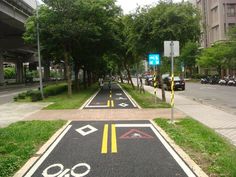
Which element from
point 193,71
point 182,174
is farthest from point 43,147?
point 193,71

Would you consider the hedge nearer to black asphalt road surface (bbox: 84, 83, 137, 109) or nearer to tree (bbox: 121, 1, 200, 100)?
black asphalt road surface (bbox: 84, 83, 137, 109)

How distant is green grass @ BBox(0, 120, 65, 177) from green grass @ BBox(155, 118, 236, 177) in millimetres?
3562

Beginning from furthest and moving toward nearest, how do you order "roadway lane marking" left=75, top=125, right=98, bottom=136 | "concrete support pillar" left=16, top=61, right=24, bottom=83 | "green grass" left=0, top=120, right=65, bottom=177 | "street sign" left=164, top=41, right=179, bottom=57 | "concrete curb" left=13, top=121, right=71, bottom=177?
"concrete support pillar" left=16, top=61, right=24, bottom=83, "street sign" left=164, top=41, right=179, bottom=57, "roadway lane marking" left=75, top=125, right=98, bottom=136, "green grass" left=0, top=120, right=65, bottom=177, "concrete curb" left=13, top=121, right=71, bottom=177

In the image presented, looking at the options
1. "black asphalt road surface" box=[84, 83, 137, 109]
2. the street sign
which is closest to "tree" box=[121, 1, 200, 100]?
"black asphalt road surface" box=[84, 83, 137, 109]

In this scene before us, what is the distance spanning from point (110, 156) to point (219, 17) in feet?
268

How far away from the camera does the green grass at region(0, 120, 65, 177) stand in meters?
9.51

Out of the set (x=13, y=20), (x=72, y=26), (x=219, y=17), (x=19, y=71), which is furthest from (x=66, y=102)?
(x=19, y=71)

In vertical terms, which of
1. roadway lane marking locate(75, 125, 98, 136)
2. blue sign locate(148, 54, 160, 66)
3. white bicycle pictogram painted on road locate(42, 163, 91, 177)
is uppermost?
blue sign locate(148, 54, 160, 66)

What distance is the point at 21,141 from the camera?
12.7m

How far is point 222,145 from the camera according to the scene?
11.3 m

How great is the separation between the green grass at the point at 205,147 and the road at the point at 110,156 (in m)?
0.39

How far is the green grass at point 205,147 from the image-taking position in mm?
8773

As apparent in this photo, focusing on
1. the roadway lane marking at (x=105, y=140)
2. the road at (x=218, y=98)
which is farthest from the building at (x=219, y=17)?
the roadway lane marking at (x=105, y=140)

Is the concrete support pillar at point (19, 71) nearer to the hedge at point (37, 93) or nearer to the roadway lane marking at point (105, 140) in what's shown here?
the hedge at point (37, 93)
